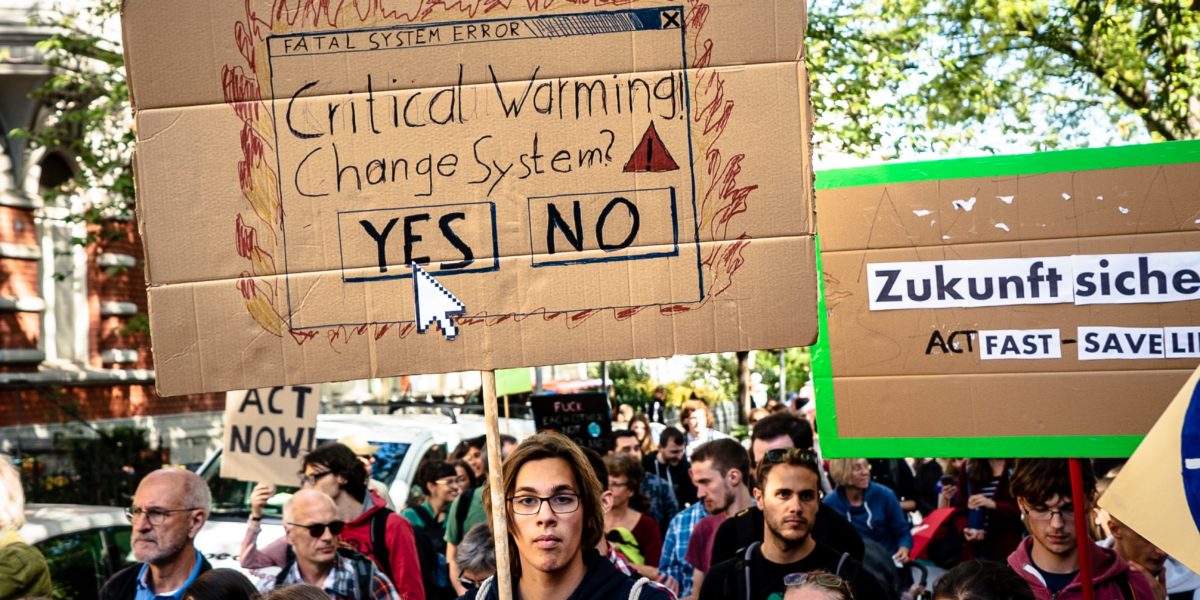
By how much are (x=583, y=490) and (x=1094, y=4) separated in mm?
8663

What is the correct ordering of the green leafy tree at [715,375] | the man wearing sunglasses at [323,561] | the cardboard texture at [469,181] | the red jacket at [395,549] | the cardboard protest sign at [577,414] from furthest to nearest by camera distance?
the green leafy tree at [715,375] < the cardboard protest sign at [577,414] < the red jacket at [395,549] < the man wearing sunglasses at [323,561] < the cardboard texture at [469,181]

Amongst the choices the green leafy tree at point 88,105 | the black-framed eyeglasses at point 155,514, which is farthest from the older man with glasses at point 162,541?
the green leafy tree at point 88,105

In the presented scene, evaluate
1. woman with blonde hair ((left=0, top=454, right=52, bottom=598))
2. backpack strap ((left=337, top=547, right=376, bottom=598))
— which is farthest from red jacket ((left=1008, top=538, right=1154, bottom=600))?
woman with blonde hair ((left=0, top=454, right=52, bottom=598))

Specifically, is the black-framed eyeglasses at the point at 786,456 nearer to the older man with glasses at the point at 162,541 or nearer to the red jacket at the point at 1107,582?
the red jacket at the point at 1107,582

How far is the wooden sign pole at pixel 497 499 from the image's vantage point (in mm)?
3609

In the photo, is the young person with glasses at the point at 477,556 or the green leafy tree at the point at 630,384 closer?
the young person with glasses at the point at 477,556

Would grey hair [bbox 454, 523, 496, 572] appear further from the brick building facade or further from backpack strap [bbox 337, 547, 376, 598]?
the brick building facade

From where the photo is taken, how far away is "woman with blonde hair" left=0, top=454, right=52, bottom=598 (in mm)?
5175

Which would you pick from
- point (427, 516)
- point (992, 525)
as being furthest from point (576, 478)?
point (427, 516)

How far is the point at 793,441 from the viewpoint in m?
7.14

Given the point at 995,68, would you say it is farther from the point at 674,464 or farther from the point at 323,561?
the point at 323,561

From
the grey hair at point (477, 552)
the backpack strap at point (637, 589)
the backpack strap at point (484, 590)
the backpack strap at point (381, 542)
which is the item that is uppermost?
the backpack strap at point (637, 589)

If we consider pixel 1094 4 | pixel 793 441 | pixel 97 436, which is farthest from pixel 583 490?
pixel 97 436

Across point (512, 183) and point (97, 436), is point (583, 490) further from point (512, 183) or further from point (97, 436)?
point (97, 436)
